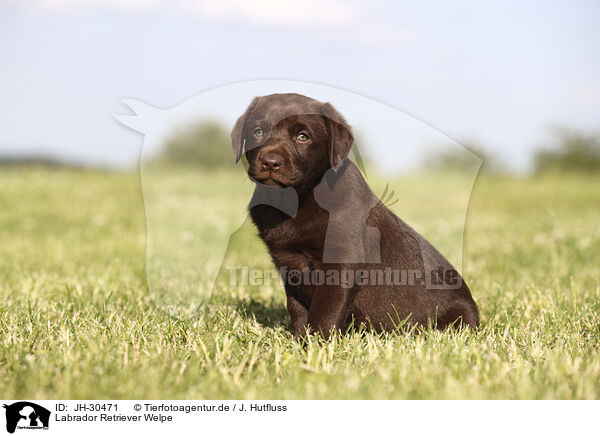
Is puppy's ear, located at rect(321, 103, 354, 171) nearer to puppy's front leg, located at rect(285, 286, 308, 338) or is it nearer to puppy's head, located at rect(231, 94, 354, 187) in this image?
puppy's head, located at rect(231, 94, 354, 187)

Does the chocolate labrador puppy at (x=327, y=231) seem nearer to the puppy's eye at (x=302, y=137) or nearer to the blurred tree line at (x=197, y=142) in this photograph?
the puppy's eye at (x=302, y=137)

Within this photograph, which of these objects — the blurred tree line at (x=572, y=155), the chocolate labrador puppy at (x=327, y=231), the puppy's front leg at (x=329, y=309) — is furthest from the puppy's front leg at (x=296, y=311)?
the blurred tree line at (x=572, y=155)

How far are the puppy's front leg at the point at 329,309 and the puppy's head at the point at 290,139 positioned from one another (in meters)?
0.56

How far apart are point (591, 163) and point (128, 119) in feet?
75.9

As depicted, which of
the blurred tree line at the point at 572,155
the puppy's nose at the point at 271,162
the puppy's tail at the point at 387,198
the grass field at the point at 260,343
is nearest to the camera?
the grass field at the point at 260,343

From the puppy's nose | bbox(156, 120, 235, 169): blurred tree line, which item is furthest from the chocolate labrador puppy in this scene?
bbox(156, 120, 235, 169): blurred tree line

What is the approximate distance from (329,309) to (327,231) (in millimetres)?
383

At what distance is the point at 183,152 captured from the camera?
3.53 metres
